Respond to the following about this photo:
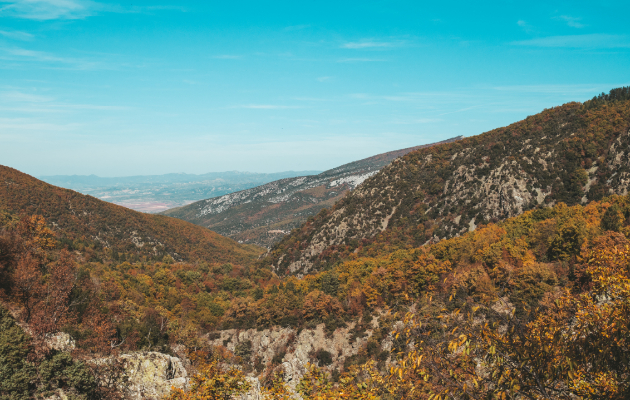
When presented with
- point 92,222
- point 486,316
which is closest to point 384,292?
point 486,316

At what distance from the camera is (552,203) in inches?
3204

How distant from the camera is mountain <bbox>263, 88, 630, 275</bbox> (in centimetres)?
8331

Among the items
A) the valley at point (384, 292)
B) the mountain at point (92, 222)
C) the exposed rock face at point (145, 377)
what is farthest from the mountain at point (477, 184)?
the exposed rock face at point (145, 377)

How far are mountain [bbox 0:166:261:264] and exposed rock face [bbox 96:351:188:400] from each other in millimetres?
78127

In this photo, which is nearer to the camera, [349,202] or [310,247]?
[310,247]

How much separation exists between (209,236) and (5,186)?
302 ft

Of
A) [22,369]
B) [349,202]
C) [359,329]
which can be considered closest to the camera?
[22,369]

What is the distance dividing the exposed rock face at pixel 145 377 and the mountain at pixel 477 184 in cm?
7406

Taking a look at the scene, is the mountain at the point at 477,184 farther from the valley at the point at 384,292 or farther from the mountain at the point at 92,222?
the mountain at the point at 92,222

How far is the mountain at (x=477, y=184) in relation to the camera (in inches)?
3280

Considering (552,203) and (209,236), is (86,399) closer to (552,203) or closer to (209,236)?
(552,203)

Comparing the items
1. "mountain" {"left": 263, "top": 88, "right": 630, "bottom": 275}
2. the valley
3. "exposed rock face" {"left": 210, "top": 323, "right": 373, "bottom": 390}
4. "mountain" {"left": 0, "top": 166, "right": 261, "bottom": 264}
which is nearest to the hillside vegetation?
the valley

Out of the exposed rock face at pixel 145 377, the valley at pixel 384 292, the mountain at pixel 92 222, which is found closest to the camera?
the valley at pixel 384 292

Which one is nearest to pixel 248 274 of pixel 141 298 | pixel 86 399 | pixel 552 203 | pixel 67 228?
pixel 141 298
